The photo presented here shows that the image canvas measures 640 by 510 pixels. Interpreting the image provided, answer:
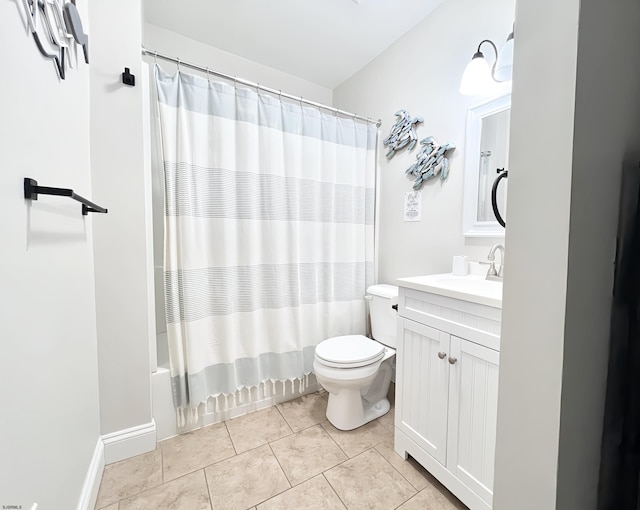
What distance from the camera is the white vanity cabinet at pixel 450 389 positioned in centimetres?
98

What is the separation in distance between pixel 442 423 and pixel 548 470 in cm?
74

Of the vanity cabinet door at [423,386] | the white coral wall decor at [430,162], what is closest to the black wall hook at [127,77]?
the white coral wall decor at [430,162]

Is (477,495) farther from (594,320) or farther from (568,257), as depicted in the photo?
(568,257)

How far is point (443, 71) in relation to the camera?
1670mm

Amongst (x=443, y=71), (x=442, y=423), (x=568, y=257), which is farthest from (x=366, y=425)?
(x=443, y=71)

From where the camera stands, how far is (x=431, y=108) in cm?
175

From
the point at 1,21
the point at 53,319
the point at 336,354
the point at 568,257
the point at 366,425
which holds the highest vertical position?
the point at 1,21

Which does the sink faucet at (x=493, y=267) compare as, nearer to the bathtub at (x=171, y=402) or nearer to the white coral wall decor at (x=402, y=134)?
the white coral wall decor at (x=402, y=134)

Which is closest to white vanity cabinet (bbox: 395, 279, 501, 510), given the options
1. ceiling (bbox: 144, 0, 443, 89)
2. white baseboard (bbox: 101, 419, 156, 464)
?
white baseboard (bbox: 101, 419, 156, 464)

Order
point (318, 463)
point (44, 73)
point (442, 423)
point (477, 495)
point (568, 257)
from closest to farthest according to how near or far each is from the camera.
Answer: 1. point (568, 257)
2. point (44, 73)
3. point (477, 495)
4. point (442, 423)
5. point (318, 463)

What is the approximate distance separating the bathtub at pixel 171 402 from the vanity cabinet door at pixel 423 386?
82 cm

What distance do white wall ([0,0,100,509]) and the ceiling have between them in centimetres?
107

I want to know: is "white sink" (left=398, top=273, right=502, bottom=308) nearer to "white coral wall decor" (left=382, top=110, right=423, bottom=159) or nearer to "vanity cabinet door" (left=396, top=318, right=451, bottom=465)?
"vanity cabinet door" (left=396, top=318, right=451, bottom=465)

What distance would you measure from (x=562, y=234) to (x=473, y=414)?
0.87 m
